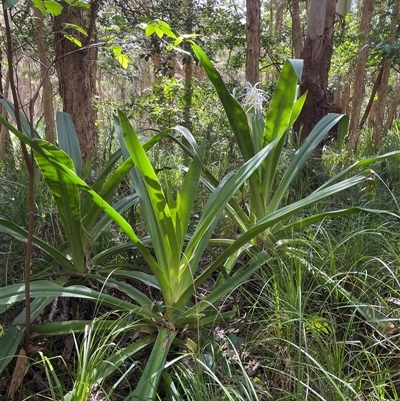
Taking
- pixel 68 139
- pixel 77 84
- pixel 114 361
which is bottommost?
pixel 114 361

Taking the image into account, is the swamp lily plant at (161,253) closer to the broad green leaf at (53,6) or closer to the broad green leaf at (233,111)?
the broad green leaf at (233,111)

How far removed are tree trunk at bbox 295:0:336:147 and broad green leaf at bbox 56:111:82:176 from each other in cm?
195

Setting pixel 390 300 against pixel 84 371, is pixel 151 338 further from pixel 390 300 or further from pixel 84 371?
pixel 390 300

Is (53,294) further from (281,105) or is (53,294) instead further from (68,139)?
(281,105)

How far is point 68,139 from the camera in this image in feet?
5.50

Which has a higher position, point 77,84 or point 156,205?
point 77,84

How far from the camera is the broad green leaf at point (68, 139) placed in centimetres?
164

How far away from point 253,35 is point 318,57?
0.55 metres

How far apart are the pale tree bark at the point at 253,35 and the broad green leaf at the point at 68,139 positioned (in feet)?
6.15

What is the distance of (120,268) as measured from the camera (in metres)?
1.44

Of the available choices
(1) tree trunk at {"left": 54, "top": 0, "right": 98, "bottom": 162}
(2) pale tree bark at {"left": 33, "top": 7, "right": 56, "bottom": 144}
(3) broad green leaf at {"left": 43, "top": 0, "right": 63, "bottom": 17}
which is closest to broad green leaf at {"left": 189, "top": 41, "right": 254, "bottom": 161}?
(3) broad green leaf at {"left": 43, "top": 0, "right": 63, "bottom": 17}

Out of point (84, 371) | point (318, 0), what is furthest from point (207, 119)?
point (84, 371)

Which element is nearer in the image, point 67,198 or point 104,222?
point 67,198

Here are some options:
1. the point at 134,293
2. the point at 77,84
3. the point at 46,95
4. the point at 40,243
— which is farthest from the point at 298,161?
the point at 46,95
